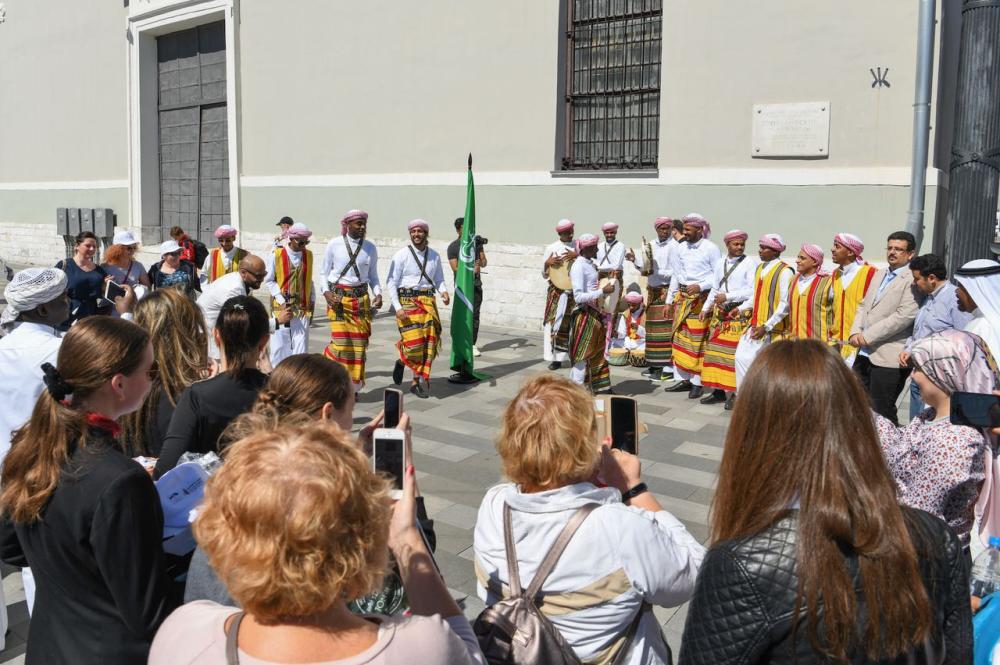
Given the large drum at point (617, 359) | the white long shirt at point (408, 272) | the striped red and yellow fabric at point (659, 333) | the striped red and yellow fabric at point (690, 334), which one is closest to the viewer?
the white long shirt at point (408, 272)

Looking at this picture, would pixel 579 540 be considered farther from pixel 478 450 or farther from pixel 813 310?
pixel 813 310

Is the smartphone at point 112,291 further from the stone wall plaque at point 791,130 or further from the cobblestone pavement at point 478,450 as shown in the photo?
the stone wall plaque at point 791,130

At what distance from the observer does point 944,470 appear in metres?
2.66

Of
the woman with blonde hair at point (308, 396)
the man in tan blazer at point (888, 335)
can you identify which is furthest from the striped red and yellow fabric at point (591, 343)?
the woman with blonde hair at point (308, 396)

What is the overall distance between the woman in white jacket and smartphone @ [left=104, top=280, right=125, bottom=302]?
19.1 ft

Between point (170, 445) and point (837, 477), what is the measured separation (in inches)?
86.2

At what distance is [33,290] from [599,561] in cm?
272

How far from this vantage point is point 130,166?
19.9 meters

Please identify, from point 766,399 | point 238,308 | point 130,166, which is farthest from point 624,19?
point 130,166

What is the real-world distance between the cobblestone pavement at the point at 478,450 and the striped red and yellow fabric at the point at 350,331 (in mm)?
469

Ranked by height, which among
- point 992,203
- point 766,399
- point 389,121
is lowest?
point 766,399

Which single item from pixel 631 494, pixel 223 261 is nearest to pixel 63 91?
pixel 223 261

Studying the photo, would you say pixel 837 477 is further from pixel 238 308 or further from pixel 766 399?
pixel 238 308

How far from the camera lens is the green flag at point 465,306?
9.30 m
